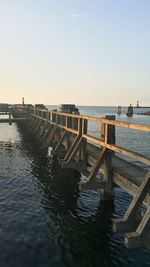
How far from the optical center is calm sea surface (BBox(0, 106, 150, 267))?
8344mm

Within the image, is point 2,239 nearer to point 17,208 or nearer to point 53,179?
point 17,208

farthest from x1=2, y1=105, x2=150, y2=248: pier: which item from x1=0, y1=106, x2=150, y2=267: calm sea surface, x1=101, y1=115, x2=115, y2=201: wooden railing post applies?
x1=0, y1=106, x2=150, y2=267: calm sea surface

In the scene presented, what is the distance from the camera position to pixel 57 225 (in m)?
10.6

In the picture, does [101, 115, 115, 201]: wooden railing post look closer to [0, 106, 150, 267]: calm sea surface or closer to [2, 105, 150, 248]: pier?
[2, 105, 150, 248]: pier

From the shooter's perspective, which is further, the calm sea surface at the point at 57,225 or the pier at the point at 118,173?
the calm sea surface at the point at 57,225

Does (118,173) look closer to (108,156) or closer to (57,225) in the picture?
(108,156)

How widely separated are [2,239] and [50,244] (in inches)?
81.0

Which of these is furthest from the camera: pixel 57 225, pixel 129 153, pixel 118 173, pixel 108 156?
pixel 57 225

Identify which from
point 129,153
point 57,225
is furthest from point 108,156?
point 57,225

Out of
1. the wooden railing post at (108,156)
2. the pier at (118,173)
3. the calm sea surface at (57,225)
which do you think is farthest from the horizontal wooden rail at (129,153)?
the calm sea surface at (57,225)

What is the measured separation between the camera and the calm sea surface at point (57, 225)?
27.4ft

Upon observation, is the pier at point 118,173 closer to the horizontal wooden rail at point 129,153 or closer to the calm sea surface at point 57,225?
the horizontal wooden rail at point 129,153

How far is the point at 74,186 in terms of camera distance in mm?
15641

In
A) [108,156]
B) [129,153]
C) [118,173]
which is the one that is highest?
[129,153]
